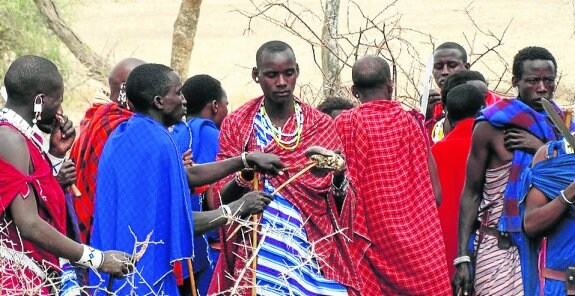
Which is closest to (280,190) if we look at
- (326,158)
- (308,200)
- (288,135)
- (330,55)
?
(308,200)

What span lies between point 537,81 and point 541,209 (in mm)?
1079

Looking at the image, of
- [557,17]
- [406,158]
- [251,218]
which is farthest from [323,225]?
[557,17]

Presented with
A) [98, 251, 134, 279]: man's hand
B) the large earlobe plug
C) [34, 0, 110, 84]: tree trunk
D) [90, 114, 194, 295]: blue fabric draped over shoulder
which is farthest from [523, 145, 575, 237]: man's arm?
[34, 0, 110, 84]: tree trunk

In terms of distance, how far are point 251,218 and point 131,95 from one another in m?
0.85

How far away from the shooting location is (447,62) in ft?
27.5

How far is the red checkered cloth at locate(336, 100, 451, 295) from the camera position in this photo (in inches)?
249

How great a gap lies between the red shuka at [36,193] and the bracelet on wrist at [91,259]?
0.64 feet

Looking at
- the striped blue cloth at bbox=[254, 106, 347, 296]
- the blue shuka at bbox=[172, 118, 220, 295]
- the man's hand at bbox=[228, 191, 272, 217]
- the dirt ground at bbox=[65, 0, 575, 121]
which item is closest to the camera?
the man's hand at bbox=[228, 191, 272, 217]

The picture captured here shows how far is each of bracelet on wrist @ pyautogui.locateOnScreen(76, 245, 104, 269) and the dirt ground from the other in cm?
2504

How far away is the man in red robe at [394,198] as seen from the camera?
6.32 metres

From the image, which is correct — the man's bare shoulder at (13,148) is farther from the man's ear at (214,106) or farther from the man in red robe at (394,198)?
the man's ear at (214,106)

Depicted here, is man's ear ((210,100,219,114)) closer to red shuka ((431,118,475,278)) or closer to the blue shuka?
the blue shuka

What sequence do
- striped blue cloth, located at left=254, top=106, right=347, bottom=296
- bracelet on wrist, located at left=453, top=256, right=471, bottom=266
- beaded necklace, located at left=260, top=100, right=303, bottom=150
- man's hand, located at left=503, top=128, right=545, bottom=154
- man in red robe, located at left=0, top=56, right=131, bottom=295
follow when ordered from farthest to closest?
bracelet on wrist, located at left=453, top=256, right=471, bottom=266, man's hand, located at left=503, top=128, right=545, bottom=154, beaded necklace, located at left=260, top=100, right=303, bottom=150, striped blue cloth, located at left=254, top=106, right=347, bottom=296, man in red robe, located at left=0, top=56, right=131, bottom=295

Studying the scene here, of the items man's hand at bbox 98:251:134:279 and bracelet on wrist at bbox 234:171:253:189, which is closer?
man's hand at bbox 98:251:134:279
